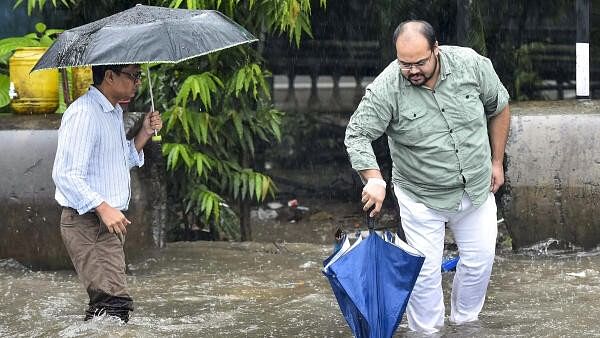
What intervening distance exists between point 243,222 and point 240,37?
353 centimetres

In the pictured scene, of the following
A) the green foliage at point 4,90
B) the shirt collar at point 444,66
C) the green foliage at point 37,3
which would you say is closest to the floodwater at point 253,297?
the green foliage at point 4,90

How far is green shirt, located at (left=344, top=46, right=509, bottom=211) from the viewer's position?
5500mm

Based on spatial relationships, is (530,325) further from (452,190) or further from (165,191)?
(165,191)

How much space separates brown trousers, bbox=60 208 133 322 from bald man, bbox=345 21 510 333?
1.36 m

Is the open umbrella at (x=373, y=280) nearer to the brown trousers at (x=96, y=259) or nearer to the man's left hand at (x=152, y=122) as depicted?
the brown trousers at (x=96, y=259)

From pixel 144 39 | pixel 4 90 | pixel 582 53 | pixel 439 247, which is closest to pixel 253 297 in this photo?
pixel 439 247

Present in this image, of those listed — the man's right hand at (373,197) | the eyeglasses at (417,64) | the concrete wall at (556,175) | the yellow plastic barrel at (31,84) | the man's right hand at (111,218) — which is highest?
the eyeglasses at (417,64)

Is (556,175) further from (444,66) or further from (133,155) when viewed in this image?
(133,155)

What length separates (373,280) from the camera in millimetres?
5160

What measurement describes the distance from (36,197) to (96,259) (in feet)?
7.64

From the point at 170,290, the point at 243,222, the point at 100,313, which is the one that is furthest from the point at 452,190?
the point at 243,222

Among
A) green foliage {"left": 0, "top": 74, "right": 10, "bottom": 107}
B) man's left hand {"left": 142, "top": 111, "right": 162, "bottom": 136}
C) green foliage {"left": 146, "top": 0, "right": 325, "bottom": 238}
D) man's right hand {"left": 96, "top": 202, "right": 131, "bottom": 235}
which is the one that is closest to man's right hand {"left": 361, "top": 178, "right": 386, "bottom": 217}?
man's right hand {"left": 96, "top": 202, "right": 131, "bottom": 235}

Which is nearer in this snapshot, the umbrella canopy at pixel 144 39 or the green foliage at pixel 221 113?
the umbrella canopy at pixel 144 39

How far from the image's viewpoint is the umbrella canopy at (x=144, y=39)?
18.2 ft
